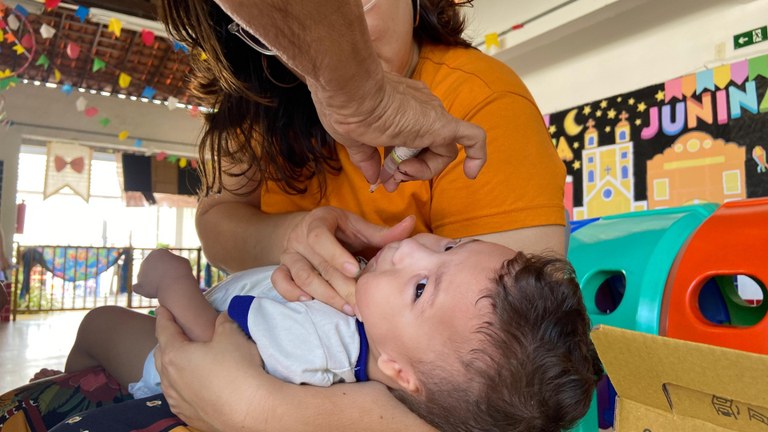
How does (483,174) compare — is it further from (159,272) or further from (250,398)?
(159,272)

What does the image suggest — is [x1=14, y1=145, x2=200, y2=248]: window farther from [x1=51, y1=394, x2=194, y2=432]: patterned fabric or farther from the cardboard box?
the cardboard box

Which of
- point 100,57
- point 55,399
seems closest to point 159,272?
point 55,399

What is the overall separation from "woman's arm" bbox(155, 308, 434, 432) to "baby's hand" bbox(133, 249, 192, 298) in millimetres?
213

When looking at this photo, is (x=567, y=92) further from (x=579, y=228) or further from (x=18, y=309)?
(x=18, y=309)

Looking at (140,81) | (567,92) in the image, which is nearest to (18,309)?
(140,81)

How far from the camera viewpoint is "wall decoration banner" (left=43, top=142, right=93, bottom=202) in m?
9.07

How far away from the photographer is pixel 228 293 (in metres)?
1.21

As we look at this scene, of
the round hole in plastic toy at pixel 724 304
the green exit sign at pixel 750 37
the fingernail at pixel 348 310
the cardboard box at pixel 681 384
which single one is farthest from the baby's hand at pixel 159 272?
the green exit sign at pixel 750 37

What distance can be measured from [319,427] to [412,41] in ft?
2.68

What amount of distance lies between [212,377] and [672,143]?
372cm

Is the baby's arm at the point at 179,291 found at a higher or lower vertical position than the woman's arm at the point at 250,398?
higher

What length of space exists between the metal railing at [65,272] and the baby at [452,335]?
8375 mm

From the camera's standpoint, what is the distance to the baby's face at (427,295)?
0.94 m

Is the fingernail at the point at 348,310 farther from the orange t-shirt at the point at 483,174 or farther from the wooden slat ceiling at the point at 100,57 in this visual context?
the wooden slat ceiling at the point at 100,57
